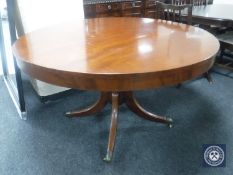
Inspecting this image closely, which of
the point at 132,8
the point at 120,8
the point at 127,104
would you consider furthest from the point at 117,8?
the point at 127,104

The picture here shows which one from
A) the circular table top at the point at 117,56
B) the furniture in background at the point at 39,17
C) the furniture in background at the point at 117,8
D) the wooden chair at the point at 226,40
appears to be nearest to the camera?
the circular table top at the point at 117,56

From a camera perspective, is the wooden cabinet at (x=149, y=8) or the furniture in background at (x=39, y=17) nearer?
the furniture in background at (x=39, y=17)

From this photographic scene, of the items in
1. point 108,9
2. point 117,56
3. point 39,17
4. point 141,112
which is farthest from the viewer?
point 108,9

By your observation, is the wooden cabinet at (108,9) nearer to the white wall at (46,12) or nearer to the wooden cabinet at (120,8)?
the wooden cabinet at (120,8)

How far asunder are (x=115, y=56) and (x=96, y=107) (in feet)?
2.67

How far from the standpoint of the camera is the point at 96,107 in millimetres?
1837

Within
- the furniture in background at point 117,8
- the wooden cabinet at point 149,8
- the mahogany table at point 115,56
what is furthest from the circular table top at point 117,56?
the wooden cabinet at point 149,8

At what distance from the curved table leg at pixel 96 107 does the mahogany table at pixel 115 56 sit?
0.19m

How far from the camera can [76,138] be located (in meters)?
1.71

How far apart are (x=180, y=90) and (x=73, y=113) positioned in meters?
1.08

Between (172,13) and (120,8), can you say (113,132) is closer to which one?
(172,13)

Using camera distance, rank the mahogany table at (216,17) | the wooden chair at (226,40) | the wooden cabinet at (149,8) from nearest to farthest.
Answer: the mahogany table at (216,17)
the wooden chair at (226,40)
the wooden cabinet at (149,8)

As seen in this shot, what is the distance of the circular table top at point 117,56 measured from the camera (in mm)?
935

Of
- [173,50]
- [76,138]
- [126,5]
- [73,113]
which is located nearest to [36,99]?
[73,113]
